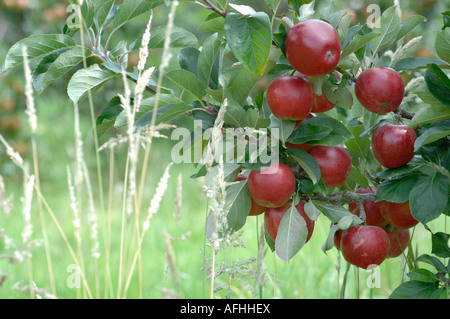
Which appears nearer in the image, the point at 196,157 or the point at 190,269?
the point at 196,157

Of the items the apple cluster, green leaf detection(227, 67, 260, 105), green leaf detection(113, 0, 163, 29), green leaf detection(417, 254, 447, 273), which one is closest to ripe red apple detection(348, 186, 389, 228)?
the apple cluster

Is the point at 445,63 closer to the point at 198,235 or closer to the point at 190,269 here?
the point at 190,269

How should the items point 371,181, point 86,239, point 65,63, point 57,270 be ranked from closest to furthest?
point 65,63, point 371,181, point 57,270, point 86,239

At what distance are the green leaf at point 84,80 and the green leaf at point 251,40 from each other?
0.25 meters

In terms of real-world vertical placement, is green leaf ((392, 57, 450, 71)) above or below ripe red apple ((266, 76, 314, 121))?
above

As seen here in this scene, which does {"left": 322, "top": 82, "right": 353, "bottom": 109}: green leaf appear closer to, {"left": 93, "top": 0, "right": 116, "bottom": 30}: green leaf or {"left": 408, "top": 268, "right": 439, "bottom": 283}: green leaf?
{"left": 408, "top": 268, "right": 439, "bottom": 283}: green leaf

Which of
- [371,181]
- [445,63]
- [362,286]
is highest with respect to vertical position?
[445,63]

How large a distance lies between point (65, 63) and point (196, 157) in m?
0.29

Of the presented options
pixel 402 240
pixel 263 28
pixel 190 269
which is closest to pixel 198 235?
pixel 190 269

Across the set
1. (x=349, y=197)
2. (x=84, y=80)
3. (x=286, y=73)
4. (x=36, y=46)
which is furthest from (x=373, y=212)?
(x=36, y=46)

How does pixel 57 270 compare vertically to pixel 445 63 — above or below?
below

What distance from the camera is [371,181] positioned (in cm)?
106

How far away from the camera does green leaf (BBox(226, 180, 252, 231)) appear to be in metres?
0.94

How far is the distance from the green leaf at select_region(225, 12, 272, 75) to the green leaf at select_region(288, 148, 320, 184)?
7.0 inches
